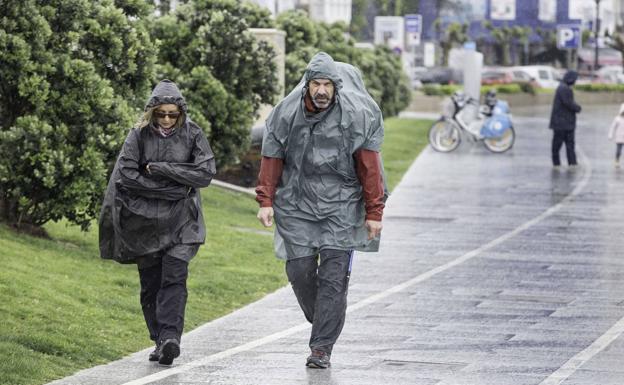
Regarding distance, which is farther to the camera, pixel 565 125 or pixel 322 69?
pixel 565 125

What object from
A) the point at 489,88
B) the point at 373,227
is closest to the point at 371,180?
the point at 373,227

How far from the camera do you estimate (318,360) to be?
938cm

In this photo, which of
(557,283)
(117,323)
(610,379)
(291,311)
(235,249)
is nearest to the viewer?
(610,379)

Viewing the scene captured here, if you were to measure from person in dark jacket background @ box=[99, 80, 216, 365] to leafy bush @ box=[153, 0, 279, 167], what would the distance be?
9.83 m

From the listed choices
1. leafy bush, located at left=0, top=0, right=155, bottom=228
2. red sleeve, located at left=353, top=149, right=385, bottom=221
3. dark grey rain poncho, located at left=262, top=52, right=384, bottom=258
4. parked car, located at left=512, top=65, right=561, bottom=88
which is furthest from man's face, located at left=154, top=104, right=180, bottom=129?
parked car, located at left=512, top=65, right=561, bottom=88

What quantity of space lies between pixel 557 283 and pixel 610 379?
15.6ft

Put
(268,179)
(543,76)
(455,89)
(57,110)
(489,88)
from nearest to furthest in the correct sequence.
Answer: (268,179)
(57,110)
(489,88)
(455,89)
(543,76)

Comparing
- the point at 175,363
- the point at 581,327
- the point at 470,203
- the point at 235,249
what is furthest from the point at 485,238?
the point at 175,363

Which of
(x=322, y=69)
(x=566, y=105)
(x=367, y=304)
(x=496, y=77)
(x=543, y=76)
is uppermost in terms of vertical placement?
(x=322, y=69)

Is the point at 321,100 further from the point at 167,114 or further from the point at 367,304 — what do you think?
the point at 367,304

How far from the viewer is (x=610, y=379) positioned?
9031 mm

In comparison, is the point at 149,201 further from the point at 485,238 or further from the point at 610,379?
the point at 485,238

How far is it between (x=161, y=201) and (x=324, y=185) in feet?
3.06

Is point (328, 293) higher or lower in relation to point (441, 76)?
higher
